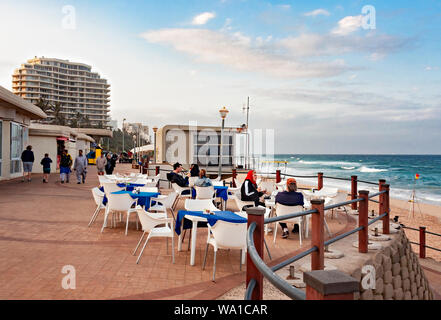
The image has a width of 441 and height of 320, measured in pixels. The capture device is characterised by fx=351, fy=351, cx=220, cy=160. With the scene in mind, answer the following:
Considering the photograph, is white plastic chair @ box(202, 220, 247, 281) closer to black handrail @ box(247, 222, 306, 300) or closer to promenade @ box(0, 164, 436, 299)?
promenade @ box(0, 164, 436, 299)

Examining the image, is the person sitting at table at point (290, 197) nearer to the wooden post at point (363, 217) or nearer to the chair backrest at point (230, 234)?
the wooden post at point (363, 217)

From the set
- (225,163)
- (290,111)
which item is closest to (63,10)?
(225,163)

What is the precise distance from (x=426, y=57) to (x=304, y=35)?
6.49 m

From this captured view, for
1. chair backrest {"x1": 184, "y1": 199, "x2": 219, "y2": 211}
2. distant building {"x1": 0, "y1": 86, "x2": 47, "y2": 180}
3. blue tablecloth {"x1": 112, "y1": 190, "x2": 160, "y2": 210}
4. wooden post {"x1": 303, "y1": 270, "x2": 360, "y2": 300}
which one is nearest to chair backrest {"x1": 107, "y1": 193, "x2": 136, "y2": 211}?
blue tablecloth {"x1": 112, "y1": 190, "x2": 160, "y2": 210}

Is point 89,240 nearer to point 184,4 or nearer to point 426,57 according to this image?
point 184,4

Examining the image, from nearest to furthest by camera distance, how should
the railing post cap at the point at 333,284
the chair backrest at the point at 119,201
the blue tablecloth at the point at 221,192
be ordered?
the railing post cap at the point at 333,284, the chair backrest at the point at 119,201, the blue tablecloth at the point at 221,192

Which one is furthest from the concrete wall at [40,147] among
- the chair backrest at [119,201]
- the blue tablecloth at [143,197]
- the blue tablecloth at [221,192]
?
the chair backrest at [119,201]

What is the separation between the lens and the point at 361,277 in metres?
4.79

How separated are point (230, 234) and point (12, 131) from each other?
16543mm

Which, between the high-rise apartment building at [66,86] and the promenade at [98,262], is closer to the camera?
the promenade at [98,262]

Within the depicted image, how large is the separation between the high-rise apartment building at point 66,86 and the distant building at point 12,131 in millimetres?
88346

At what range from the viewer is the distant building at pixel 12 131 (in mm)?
15405

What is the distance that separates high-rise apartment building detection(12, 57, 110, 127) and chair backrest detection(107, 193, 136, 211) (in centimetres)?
10277

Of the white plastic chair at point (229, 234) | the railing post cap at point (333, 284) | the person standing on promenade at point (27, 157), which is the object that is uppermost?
the person standing on promenade at point (27, 157)
